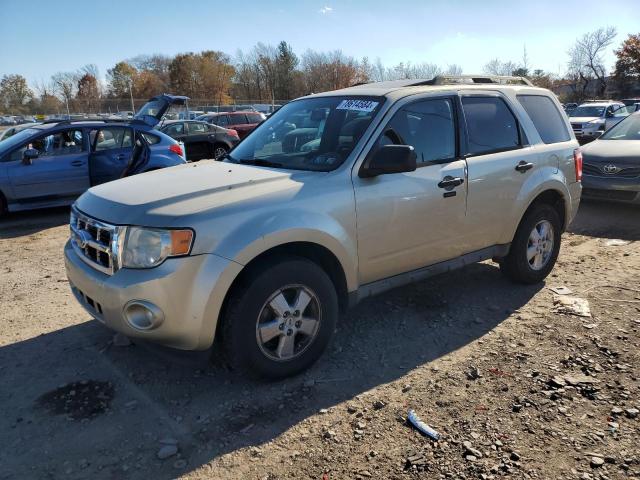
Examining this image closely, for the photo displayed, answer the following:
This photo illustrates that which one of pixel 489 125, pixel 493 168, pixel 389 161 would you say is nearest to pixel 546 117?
pixel 489 125

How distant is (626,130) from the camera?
372 inches

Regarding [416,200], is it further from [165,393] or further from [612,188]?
[612,188]

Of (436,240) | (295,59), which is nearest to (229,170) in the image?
(436,240)

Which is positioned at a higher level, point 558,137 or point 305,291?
point 558,137

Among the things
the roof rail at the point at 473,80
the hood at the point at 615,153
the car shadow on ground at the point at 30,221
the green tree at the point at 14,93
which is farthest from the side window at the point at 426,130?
the green tree at the point at 14,93

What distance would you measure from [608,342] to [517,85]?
101 inches

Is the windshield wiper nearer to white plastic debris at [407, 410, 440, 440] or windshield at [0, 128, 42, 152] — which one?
white plastic debris at [407, 410, 440, 440]

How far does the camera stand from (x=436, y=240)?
13.2 feet

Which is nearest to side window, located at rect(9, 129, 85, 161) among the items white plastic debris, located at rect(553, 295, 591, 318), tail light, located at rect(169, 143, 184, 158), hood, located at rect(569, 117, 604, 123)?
tail light, located at rect(169, 143, 184, 158)

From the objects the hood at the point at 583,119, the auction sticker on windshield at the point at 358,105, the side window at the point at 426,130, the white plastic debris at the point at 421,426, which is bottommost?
the white plastic debris at the point at 421,426

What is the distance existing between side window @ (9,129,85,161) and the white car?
15.6 meters

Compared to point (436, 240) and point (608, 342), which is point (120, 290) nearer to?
point (436, 240)

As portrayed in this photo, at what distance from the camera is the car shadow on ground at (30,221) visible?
25.5ft

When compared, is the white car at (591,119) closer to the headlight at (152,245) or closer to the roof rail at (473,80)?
the roof rail at (473,80)
